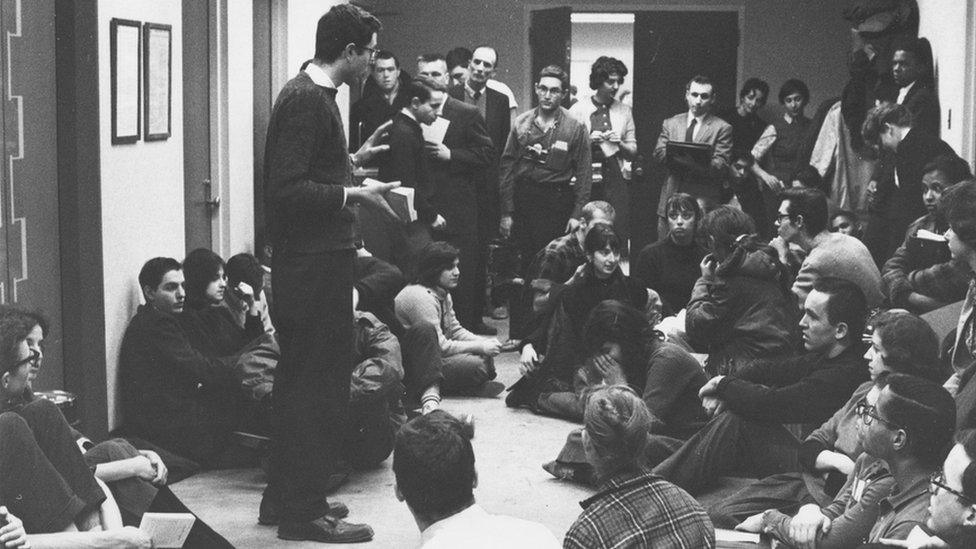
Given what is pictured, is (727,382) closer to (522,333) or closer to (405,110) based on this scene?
(522,333)

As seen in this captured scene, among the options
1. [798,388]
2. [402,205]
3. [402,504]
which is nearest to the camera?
[798,388]

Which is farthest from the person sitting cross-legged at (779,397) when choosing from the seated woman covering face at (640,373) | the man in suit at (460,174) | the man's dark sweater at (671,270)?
the man in suit at (460,174)

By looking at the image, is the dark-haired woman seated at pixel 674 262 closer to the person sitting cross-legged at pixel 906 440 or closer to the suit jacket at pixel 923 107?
the suit jacket at pixel 923 107

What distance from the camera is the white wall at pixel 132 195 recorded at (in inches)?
223

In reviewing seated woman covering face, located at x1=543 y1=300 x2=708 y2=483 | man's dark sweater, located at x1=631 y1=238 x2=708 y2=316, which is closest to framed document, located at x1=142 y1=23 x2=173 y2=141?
seated woman covering face, located at x1=543 y1=300 x2=708 y2=483

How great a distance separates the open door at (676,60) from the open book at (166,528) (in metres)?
8.12

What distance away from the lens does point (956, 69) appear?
7.53 metres

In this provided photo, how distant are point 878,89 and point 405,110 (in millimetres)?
2834

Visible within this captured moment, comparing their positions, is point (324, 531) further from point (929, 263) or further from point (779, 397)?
point (929, 263)

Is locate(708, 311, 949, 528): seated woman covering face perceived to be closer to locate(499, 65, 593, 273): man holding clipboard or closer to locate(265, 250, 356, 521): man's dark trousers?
locate(265, 250, 356, 521): man's dark trousers

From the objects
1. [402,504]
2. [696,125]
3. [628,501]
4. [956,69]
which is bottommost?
[402,504]

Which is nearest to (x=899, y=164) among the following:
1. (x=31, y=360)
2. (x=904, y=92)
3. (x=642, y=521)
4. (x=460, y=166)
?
(x=904, y=92)

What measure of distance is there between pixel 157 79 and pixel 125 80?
1.24 ft

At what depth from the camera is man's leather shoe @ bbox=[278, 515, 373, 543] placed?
459cm
